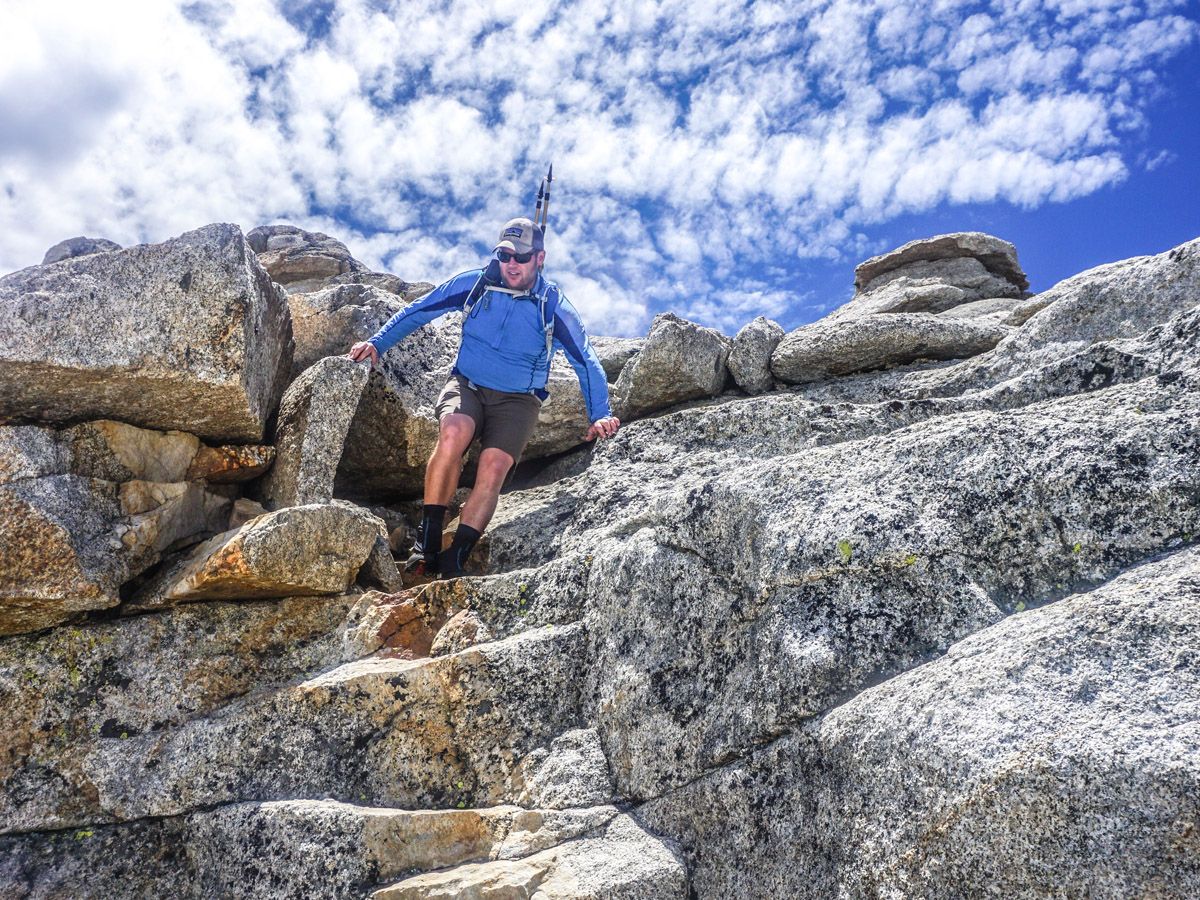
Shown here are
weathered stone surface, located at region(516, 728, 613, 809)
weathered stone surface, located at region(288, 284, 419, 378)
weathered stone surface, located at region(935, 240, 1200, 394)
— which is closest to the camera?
weathered stone surface, located at region(516, 728, 613, 809)

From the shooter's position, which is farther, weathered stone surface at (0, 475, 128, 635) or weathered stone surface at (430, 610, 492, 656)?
weathered stone surface at (430, 610, 492, 656)

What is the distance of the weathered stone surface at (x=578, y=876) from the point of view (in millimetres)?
6254

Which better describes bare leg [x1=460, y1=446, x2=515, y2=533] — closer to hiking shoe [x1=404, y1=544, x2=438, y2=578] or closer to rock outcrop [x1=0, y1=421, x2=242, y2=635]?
hiking shoe [x1=404, y1=544, x2=438, y2=578]

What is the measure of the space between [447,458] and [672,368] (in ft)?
15.1

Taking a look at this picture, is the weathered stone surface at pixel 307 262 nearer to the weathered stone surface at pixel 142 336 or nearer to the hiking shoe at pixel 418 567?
the weathered stone surface at pixel 142 336

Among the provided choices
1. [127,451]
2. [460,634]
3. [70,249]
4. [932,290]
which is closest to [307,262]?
[70,249]

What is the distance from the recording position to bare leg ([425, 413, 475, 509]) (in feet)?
35.6

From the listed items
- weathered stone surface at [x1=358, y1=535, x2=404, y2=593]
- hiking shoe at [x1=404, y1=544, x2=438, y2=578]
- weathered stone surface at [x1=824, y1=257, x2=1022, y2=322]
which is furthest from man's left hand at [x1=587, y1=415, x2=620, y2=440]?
weathered stone surface at [x1=824, y1=257, x2=1022, y2=322]

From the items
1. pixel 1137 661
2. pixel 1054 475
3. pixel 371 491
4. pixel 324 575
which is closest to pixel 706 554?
pixel 1054 475

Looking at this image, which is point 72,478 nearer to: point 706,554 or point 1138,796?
point 706,554

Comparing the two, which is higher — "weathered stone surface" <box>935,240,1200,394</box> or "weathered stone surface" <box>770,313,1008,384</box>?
"weathered stone surface" <box>770,313,1008,384</box>

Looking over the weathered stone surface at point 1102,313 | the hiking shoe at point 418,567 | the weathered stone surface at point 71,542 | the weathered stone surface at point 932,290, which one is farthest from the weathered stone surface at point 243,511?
the weathered stone surface at point 932,290

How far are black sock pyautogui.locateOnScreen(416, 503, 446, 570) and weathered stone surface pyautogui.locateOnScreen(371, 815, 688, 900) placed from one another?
4619 millimetres

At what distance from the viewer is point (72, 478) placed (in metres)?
9.33
